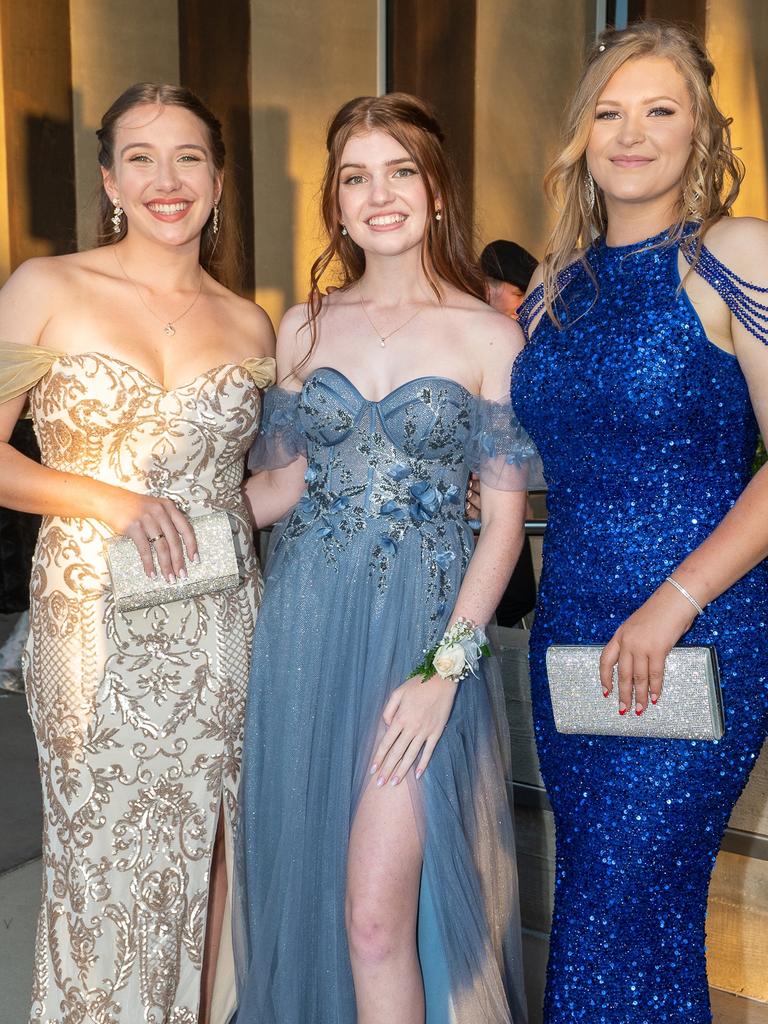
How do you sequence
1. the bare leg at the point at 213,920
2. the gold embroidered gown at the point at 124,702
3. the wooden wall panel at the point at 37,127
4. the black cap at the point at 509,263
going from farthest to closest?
the wooden wall panel at the point at 37,127 < the black cap at the point at 509,263 < the bare leg at the point at 213,920 < the gold embroidered gown at the point at 124,702

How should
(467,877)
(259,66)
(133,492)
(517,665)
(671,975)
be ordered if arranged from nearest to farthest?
1. (671,975)
2. (467,877)
3. (133,492)
4. (517,665)
5. (259,66)

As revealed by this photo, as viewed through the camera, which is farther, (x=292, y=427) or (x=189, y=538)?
(x=292, y=427)

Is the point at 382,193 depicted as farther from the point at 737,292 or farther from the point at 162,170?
the point at 737,292

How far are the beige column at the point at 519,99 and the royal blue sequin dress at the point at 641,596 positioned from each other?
514 centimetres

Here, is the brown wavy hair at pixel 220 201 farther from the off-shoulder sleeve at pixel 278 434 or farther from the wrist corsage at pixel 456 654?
the wrist corsage at pixel 456 654

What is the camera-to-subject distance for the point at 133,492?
101 inches

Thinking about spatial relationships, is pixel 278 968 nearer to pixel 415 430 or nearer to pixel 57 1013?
pixel 57 1013

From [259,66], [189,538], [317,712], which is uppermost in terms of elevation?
[259,66]

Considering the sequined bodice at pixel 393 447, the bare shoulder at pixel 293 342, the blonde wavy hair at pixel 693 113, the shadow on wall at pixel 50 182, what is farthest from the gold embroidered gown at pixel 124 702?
the shadow on wall at pixel 50 182

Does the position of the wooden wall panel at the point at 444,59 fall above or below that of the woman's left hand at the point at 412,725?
above

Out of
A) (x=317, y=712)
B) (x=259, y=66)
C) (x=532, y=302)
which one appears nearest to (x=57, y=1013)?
(x=317, y=712)

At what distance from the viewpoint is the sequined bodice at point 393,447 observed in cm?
246

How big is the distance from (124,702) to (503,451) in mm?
969

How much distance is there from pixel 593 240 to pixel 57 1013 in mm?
2035
